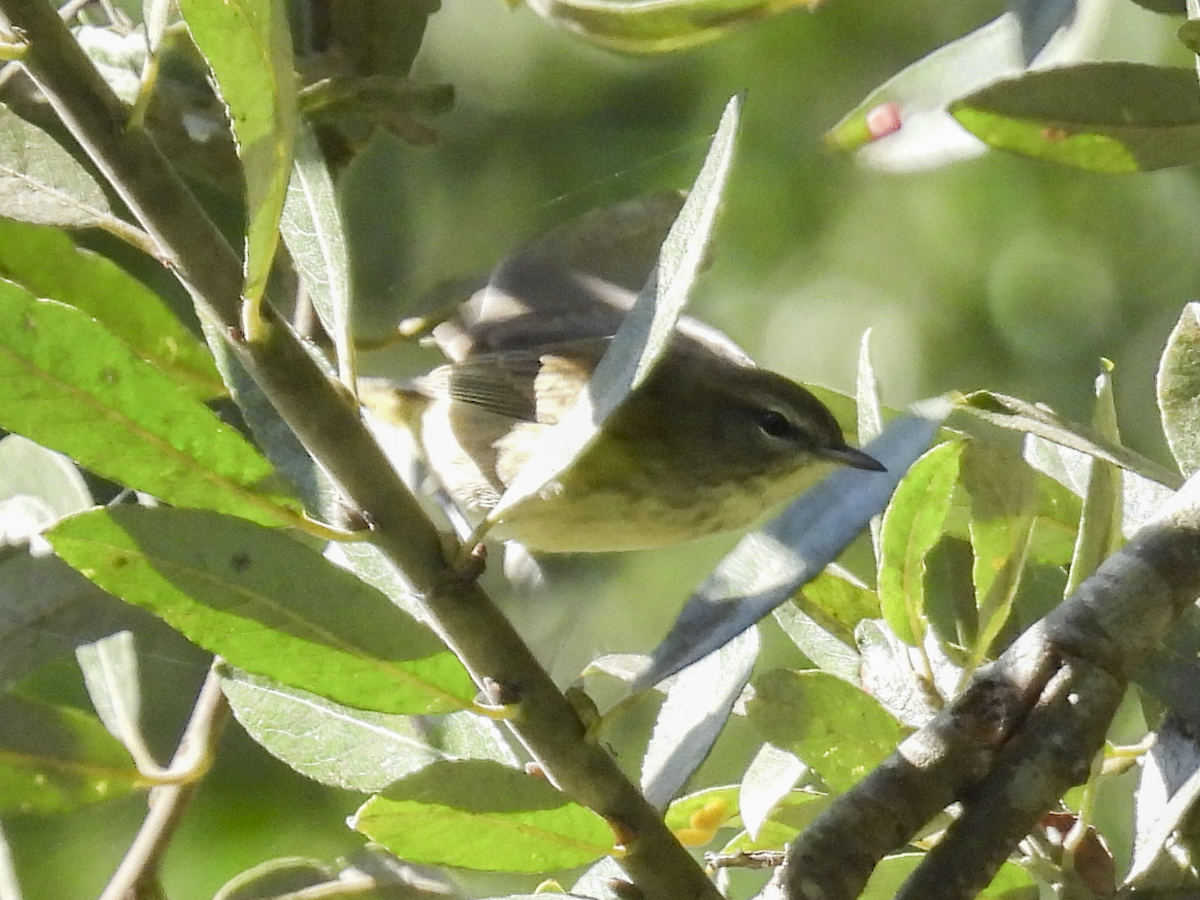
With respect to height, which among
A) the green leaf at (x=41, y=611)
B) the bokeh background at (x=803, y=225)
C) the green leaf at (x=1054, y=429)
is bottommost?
the bokeh background at (x=803, y=225)

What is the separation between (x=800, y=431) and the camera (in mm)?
2742

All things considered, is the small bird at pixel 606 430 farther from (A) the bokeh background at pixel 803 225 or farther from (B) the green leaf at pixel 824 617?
(A) the bokeh background at pixel 803 225

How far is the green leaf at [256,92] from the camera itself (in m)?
0.90

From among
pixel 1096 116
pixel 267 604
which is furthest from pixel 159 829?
pixel 1096 116

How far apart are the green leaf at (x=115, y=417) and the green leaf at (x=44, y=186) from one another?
21cm

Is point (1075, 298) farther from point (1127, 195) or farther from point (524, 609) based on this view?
point (524, 609)

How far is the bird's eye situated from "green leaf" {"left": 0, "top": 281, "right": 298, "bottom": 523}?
1.78m

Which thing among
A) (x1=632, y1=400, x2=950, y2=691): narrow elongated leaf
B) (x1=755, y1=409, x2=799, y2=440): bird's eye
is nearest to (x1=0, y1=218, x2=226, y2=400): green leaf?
(x1=632, y1=400, x2=950, y2=691): narrow elongated leaf

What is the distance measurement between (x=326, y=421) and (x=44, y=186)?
37cm

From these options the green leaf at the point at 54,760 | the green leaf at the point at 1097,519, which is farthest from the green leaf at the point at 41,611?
the green leaf at the point at 1097,519

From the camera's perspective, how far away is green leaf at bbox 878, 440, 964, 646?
130cm

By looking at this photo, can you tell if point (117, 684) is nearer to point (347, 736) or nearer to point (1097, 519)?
point (347, 736)

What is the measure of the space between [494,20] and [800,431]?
325cm

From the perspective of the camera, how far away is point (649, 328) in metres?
0.99
